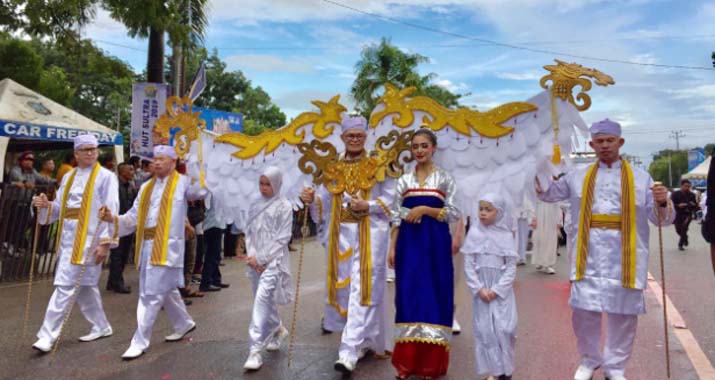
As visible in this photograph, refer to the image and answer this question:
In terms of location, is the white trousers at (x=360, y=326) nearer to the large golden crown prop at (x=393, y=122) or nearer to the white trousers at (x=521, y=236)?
the large golden crown prop at (x=393, y=122)

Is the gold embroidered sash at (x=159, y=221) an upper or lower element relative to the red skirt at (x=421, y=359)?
upper

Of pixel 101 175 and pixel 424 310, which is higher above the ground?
pixel 101 175

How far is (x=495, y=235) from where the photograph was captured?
14.1 feet

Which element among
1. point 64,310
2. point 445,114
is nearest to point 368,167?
point 445,114

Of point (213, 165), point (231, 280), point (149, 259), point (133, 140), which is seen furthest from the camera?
point (133, 140)

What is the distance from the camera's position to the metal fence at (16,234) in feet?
28.5

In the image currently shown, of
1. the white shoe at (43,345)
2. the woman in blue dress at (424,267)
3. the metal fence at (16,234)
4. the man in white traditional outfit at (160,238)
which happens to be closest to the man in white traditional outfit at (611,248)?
the woman in blue dress at (424,267)

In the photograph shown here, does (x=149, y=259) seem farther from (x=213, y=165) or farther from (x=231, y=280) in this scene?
(x=231, y=280)

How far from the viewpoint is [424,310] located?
4301 mm

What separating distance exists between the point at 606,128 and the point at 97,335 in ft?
15.0

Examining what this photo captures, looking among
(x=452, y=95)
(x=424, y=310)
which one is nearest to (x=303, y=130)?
(x=424, y=310)

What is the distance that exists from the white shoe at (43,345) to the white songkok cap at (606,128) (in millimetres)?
4551

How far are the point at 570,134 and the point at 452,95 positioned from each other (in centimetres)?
3097

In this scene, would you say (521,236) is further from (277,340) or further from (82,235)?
(82,235)
